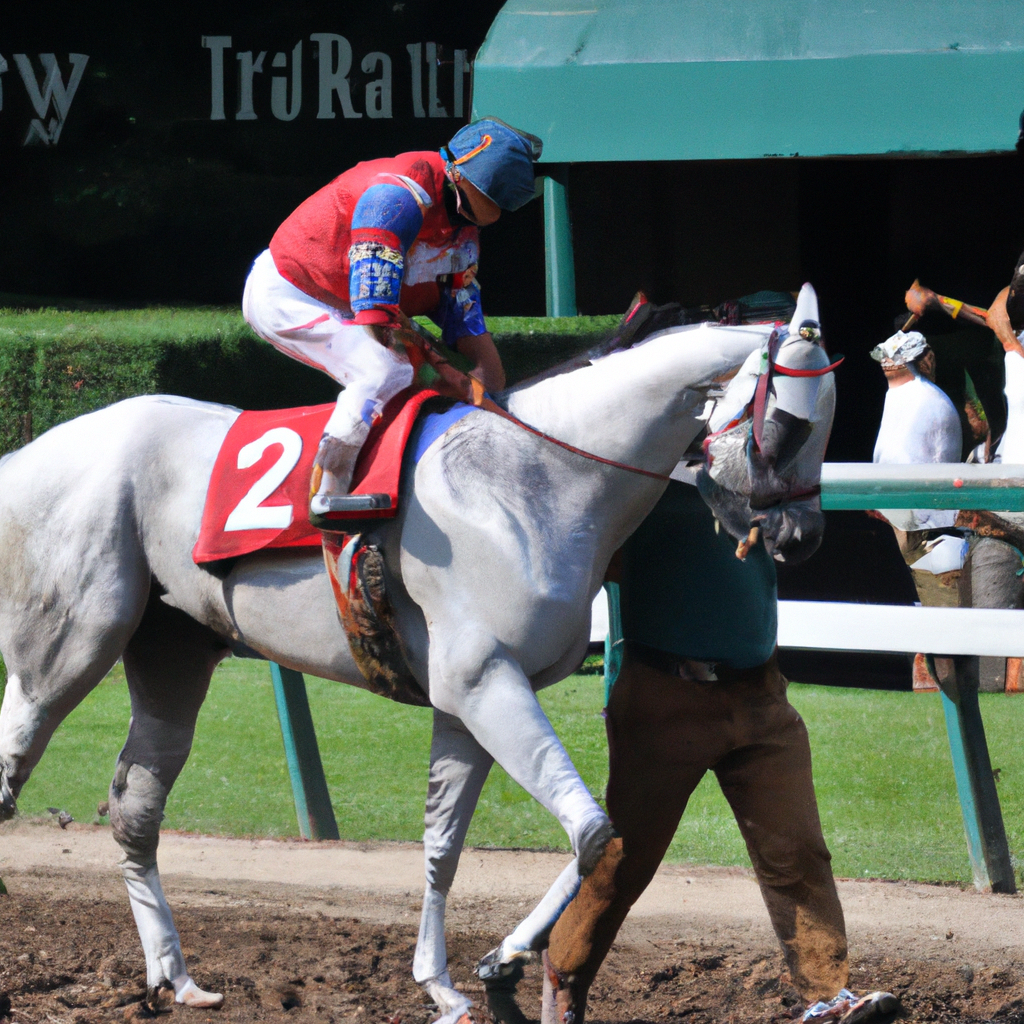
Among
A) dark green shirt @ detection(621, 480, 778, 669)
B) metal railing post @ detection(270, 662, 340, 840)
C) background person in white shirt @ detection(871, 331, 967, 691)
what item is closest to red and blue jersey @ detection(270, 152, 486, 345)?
dark green shirt @ detection(621, 480, 778, 669)

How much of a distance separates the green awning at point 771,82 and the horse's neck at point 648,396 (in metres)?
4.47

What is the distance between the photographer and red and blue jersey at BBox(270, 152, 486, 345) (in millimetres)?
3191

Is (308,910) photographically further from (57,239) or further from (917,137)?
(57,239)

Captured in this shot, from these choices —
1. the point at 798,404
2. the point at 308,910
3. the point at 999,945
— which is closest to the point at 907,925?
the point at 999,945

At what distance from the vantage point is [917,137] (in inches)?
284

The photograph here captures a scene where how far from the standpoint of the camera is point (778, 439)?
2930 millimetres

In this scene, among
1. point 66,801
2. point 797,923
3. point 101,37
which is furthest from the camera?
point 101,37

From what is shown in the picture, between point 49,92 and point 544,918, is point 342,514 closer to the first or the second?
point 544,918

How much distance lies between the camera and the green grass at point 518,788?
546 cm

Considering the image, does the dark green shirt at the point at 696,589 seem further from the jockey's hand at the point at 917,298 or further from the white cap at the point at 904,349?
the jockey's hand at the point at 917,298

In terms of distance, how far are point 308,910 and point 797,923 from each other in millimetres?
1971

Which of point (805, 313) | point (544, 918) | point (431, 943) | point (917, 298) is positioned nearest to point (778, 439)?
point (805, 313)

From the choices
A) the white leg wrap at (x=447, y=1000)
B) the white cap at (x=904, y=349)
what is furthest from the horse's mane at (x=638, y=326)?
the white cap at (x=904, y=349)

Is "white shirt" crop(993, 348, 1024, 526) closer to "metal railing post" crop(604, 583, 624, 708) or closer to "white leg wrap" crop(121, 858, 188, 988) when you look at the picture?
"metal railing post" crop(604, 583, 624, 708)
